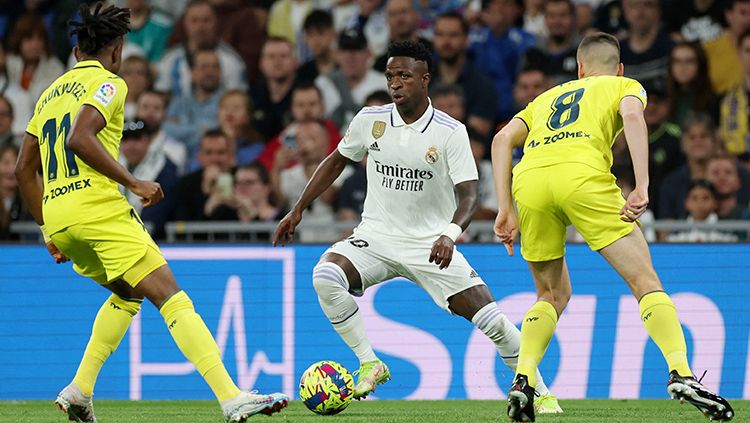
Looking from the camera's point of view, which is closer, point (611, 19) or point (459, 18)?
point (459, 18)

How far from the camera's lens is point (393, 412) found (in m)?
8.97

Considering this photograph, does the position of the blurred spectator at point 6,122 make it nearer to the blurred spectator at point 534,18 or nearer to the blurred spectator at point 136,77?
the blurred spectator at point 136,77

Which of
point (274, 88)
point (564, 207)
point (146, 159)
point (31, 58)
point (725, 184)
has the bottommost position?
point (564, 207)

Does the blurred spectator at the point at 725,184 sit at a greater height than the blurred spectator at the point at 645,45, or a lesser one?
lesser

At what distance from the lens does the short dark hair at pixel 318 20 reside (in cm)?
1487

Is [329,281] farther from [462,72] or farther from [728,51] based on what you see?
[728,51]

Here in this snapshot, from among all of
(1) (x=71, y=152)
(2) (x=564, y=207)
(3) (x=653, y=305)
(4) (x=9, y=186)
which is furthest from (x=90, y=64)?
(4) (x=9, y=186)

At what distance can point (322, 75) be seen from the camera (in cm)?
1466

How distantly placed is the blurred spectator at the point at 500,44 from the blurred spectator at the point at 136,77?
3.70 meters

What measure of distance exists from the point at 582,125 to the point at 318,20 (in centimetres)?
766

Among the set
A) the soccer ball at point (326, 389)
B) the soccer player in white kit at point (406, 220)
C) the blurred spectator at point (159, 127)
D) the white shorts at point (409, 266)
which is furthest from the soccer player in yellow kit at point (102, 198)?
the blurred spectator at point (159, 127)

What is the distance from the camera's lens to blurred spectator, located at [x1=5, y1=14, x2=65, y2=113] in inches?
605

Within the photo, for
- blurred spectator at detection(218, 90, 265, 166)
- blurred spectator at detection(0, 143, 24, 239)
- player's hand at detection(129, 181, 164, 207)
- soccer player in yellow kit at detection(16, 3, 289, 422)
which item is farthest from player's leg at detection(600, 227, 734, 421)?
blurred spectator at detection(0, 143, 24, 239)

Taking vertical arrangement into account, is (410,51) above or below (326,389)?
above
